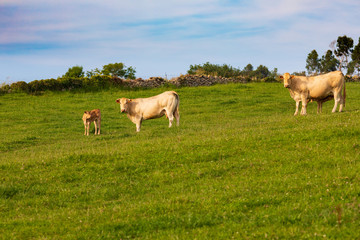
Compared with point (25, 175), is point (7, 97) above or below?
above

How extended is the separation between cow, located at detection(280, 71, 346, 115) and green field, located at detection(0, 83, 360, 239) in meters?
4.55

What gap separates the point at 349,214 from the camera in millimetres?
7395

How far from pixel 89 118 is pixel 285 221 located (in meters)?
17.8

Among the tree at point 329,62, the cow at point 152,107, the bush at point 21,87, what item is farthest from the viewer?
the tree at point 329,62

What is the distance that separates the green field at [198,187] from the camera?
782 centimetres

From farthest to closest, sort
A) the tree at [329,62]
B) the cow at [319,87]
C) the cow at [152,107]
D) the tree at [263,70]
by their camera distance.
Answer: the tree at [263,70], the tree at [329,62], the cow at [152,107], the cow at [319,87]

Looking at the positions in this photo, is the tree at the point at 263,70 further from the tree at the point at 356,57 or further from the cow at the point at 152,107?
the cow at the point at 152,107

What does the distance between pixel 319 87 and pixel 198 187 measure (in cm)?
1420

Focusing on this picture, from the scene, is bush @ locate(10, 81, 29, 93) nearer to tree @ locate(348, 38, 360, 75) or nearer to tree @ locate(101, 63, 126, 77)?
tree @ locate(101, 63, 126, 77)

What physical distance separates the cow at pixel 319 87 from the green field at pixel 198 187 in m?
4.55

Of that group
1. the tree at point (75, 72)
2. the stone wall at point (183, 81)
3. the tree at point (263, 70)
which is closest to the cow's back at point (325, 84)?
the stone wall at point (183, 81)

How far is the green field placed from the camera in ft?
25.7

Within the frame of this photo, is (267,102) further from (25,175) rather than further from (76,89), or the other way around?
(25,175)

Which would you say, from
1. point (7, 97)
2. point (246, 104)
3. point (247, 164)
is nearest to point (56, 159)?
point (247, 164)
